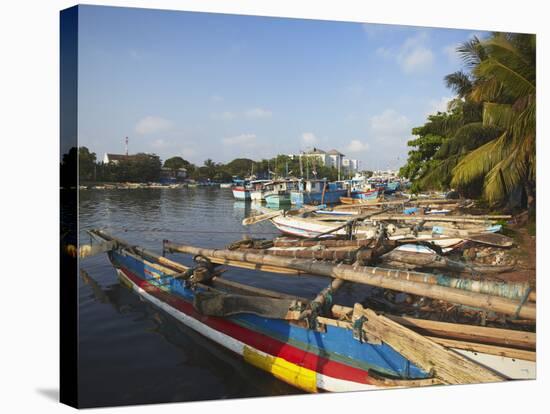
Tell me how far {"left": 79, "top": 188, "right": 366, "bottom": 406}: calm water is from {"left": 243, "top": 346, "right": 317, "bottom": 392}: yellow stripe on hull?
0.08 meters

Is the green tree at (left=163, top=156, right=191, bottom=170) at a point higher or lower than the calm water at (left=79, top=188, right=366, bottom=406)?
higher

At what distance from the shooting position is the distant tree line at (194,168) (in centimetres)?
440

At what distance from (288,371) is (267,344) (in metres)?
0.34

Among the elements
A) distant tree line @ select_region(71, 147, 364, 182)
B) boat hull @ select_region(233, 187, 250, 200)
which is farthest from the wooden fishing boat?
boat hull @ select_region(233, 187, 250, 200)

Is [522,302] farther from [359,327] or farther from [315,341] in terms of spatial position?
[315,341]

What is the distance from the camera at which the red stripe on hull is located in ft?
15.6

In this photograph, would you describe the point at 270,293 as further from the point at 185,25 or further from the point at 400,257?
the point at 185,25

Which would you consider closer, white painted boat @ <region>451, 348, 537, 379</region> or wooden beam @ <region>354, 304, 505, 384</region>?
wooden beam @ <region>354, 304, 505, 384</region>

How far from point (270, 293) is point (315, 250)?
0.85 m

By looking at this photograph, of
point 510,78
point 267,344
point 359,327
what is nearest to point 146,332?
point 267,344

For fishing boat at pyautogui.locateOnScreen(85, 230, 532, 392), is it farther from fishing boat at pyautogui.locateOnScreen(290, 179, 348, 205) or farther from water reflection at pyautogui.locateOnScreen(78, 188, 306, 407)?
fishing boat at pyautogui.locateOnScreen(290, 179, 348, 205)

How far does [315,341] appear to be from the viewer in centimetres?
483

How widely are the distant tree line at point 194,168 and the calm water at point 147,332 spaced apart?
22 cm

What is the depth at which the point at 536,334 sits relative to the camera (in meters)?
5.35
